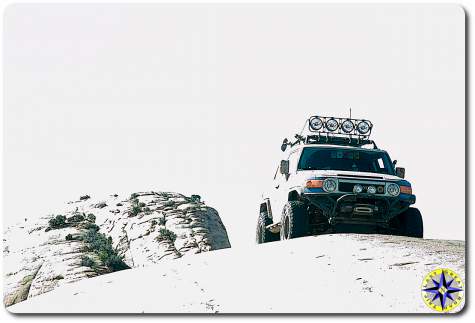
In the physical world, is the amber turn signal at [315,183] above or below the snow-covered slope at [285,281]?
above

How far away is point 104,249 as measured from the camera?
28.6 meters

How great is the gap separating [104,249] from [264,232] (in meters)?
12.8

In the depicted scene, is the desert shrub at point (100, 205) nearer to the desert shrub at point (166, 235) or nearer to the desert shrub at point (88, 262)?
the desert shrub at point (166, 235)

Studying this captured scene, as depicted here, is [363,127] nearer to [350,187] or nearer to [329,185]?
[350,187]

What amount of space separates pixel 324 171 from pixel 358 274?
12.2ft

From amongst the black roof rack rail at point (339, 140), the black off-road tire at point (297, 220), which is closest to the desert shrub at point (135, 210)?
the black roof rack rail at point (339, 140)

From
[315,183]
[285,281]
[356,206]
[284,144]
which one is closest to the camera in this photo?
[285,281]

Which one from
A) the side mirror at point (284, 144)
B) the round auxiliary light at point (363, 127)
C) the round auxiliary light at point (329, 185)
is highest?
the round auxiliary light at point (363, 127)

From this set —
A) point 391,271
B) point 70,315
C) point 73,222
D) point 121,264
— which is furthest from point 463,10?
point 73,222

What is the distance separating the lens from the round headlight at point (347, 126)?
15.8 m

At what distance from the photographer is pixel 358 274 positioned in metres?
11.0

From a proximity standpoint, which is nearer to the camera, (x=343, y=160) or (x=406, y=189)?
(x=406, y=189)

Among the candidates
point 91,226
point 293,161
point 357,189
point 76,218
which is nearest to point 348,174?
point 357,189

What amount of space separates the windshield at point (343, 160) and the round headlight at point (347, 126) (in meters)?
0.60
